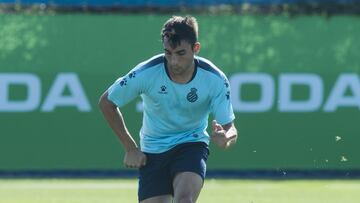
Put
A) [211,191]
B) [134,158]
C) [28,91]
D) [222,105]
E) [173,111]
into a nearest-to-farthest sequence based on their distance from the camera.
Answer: [134,158] → [222,105] → [173,111] → [211,191] → [28,91]

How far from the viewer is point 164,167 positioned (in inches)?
324

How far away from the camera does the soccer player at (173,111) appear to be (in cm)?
782

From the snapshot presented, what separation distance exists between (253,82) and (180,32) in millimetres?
8113

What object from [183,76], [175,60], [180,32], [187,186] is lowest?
[187,186]

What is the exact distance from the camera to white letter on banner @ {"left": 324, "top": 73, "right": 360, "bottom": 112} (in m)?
15.8

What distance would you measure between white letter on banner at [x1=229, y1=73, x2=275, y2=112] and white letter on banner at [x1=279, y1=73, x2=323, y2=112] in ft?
0.50

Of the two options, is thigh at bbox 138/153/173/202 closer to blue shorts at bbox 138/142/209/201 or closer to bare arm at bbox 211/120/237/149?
blue shorts at bbox 138/142/209/201

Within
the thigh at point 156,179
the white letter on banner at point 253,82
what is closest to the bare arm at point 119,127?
the thigh at point 156,179

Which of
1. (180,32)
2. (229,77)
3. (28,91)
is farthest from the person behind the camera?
(229,77)

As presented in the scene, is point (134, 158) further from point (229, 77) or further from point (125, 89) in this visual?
point (229, 77)

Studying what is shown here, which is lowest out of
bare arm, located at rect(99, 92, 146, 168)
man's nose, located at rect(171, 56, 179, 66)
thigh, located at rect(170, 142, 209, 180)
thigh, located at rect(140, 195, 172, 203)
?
thigh, located at rect(140, 195, 172, 203)

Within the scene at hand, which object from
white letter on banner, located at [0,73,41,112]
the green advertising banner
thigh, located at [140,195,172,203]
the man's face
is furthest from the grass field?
the man's face

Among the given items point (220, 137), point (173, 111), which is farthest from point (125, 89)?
point (220, 137)

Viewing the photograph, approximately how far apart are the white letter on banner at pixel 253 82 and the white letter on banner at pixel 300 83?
0.15 m
